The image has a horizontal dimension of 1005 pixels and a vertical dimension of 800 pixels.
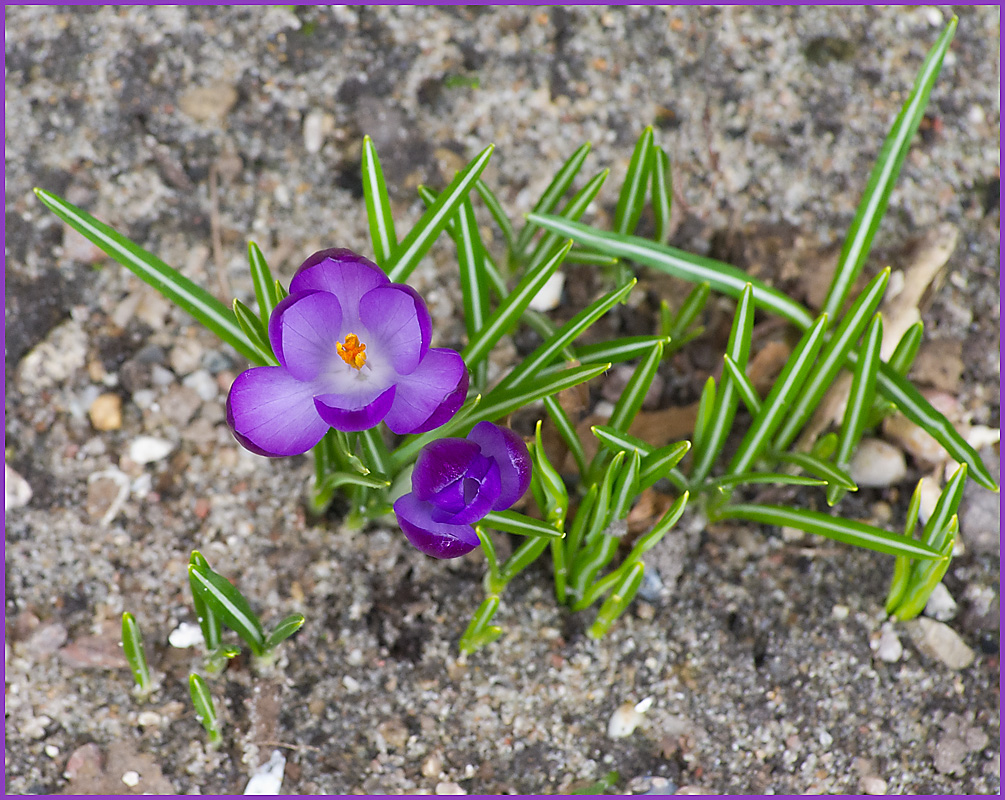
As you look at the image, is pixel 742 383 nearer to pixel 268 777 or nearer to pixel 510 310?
pixel 510 310

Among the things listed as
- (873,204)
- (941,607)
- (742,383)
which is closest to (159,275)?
(742,383)

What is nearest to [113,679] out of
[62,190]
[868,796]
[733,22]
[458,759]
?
[458,759]

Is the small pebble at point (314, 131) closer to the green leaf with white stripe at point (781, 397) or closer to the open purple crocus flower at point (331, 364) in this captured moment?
the open purple crocus flower at point (331, 364)

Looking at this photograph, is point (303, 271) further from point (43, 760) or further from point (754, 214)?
point (754, 214)

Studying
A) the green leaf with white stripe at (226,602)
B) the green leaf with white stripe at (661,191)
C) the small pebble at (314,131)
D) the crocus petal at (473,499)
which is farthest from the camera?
the small pebble at (314,131)

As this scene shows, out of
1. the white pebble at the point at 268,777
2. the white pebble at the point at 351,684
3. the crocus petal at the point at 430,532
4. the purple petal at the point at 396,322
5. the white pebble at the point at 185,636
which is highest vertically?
the purple petal at the point at 396,322

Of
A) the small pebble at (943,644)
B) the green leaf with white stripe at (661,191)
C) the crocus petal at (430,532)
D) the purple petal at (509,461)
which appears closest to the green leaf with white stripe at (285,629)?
the crocus petal at (430,532)

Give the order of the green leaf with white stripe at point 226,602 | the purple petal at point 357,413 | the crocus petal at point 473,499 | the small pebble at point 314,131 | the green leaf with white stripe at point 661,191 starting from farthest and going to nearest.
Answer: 1. the small pebble at point 314,131
2. the green leaf with white stripe at point 661,191
3. the green leaf with white stripe at point 226,602
4. the crocus petal at point 473,499
5. the purple petal at point 357,413
